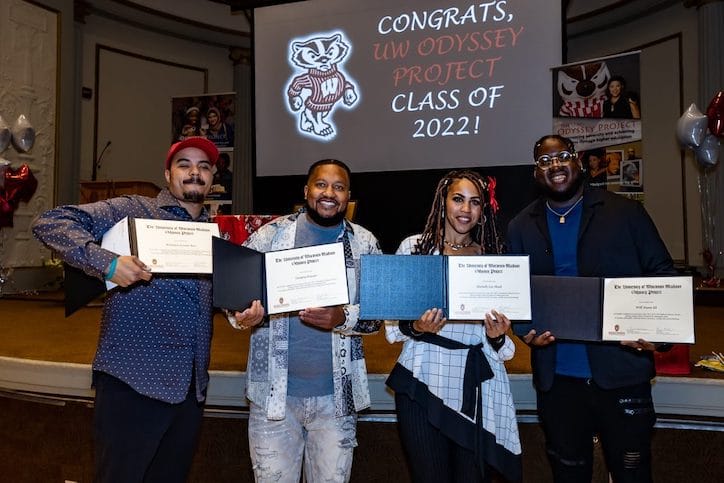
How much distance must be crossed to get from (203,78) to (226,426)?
7981 mm

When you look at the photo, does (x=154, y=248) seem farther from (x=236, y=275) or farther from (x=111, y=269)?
(x=236, y=275)

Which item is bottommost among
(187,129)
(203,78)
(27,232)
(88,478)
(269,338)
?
(88,478)

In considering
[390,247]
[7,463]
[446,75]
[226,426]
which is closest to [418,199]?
[390,247]

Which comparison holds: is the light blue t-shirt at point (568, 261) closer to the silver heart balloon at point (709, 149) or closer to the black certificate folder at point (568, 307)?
the black certificate folder at point (568, 307)

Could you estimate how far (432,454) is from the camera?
1797 mm

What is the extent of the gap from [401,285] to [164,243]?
30.2 inches

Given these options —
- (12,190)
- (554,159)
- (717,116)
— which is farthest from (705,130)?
(12,190)

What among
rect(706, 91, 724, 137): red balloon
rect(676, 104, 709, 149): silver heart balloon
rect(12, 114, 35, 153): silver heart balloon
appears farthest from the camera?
rect(12, 114, 35, 153): silver heart balloon

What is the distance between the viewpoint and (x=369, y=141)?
255 inches

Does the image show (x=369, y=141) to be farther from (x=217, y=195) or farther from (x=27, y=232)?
(x=27, y=232)

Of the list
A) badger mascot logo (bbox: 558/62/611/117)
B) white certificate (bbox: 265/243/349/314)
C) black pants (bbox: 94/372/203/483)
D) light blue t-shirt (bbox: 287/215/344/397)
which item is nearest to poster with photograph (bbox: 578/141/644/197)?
badger mascot logo (bbox: 558/62/611/117)

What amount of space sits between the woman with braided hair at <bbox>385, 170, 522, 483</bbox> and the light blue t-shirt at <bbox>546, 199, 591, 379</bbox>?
0.71 feet

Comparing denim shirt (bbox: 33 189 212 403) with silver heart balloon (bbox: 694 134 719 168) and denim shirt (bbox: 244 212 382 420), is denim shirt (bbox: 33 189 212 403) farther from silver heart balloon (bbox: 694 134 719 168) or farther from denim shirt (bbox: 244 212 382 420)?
silver heart balloon (bbox: 694 134 719 168)

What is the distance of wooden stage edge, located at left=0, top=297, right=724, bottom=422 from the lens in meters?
2.59
